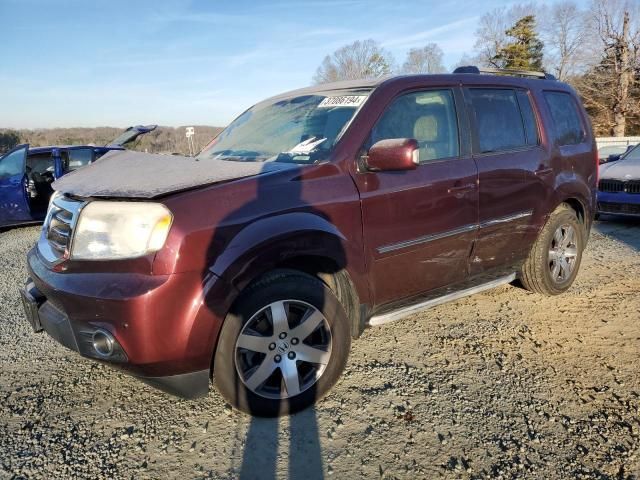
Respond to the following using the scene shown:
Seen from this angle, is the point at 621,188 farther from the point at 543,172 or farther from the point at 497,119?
the point at 497,119

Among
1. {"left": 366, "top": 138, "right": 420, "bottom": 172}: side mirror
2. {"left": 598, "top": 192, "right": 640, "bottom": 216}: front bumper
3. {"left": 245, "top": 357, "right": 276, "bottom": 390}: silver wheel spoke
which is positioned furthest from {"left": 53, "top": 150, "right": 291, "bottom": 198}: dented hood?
{"left": 598, "top": 192, "right": 640, "bottom": 216}: front bumper

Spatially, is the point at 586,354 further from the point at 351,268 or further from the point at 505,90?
the point at 505,90

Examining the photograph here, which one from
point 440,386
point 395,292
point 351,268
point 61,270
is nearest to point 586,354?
point 440,386

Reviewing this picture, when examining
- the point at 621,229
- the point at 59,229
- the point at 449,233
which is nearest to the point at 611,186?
the point at 621,229

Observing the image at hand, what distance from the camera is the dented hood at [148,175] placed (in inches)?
92.5

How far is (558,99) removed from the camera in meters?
4.32

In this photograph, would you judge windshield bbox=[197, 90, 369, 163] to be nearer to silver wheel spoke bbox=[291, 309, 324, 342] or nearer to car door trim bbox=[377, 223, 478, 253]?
car door trim bbox=[377, 223, 478, 253]

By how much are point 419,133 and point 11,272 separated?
17.3 ft

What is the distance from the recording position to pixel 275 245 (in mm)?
2463

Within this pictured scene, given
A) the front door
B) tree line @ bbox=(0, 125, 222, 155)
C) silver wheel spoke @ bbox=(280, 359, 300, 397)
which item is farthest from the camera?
tree line @ bbox=(0, 125, 222, 155)

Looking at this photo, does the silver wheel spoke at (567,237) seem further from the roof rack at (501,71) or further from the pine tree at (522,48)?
the pine tree at (522,48)

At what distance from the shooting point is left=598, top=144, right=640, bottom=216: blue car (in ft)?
24.6

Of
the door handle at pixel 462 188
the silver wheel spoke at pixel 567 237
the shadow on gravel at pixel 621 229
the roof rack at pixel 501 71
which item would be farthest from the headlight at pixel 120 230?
the shadow on gravel at pixel 621 229

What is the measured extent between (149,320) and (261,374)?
2.24 feet
